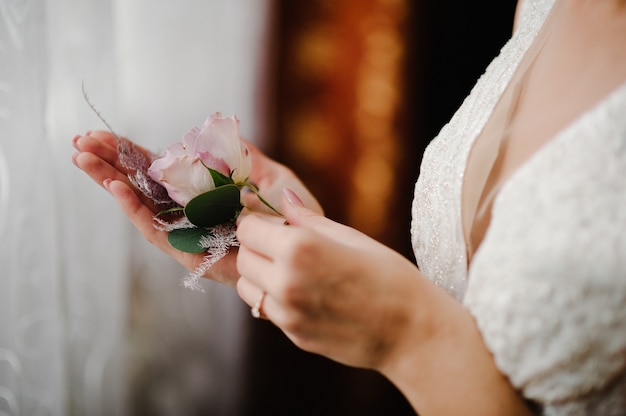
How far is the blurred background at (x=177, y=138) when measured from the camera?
1104 mm

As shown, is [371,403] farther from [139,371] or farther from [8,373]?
[8,373]

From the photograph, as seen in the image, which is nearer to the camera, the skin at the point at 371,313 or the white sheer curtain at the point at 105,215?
the skin at the point at 371,313

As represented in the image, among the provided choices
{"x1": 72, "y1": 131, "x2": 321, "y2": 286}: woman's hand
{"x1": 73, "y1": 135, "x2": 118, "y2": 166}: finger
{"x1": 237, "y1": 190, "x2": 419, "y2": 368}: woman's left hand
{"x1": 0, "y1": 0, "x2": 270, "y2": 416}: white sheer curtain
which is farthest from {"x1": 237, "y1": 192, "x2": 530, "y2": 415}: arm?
{"x1": 0, "y1": 0, "x2": 270, "y2": 416}: white sheer curtain

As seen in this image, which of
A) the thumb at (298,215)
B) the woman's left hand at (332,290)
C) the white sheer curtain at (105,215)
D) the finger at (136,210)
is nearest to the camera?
the woman's left hand at (332,290)

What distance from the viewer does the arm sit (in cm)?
43

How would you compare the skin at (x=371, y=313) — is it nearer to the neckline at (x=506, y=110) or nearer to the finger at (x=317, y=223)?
the finger at (x=317, y=223)

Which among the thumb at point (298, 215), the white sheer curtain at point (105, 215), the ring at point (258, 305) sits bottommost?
the white sheer curtain at point (105, 215)

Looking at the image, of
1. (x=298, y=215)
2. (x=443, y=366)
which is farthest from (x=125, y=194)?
(x=443, y=366)

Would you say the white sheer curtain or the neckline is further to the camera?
the white sheer curtain

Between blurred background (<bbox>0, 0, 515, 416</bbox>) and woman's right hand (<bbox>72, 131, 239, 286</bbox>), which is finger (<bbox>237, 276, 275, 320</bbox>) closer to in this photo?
woman's right hand (<bbox>72, 131, 239, 286</bbox>)

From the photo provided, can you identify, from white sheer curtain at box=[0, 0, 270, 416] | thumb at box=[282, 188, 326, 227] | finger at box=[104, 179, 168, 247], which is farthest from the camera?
white sheer curtain at box=[0, 0, 270, 416]

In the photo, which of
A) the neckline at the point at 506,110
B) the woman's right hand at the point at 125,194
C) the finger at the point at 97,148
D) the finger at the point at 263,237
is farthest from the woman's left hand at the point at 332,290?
the finger at the point at 97,148

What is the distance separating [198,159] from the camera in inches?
24.0

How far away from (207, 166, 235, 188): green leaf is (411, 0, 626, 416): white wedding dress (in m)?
0.34
